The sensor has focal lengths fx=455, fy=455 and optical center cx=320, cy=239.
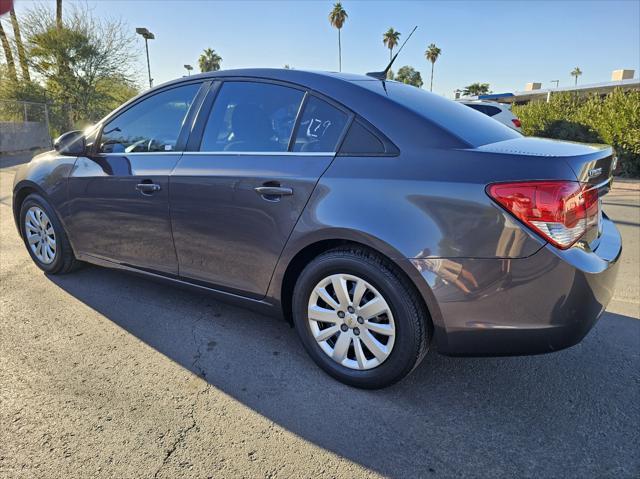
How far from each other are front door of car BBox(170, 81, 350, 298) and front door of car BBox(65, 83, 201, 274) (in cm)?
16

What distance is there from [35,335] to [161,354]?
0.93 m

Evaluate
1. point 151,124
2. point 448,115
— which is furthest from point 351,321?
point 151,124

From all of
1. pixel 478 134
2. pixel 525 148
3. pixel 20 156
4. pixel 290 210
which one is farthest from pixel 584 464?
pixel 20 156

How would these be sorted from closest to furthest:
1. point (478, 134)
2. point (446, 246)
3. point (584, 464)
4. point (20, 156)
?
point (584, 464) < point (446, 246) < point (478, 134) < point (20, 156)

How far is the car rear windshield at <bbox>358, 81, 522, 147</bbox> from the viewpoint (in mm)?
2332

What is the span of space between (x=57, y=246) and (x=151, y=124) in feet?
4.85

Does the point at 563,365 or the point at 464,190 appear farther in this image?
the point at 563,365

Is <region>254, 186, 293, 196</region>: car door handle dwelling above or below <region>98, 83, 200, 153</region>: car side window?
below

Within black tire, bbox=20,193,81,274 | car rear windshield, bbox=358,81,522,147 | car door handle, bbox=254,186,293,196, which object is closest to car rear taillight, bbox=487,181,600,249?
car rear windshield, bbox=358,81,522,147

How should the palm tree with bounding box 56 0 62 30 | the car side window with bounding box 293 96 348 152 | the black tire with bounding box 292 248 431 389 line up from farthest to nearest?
the palm tree with bounding box 56 0 62 30 → the car side window with bounding box 293 96 348 152 → the black tire with bounding box 292 248 431 389

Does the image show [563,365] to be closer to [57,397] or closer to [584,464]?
[584,464]

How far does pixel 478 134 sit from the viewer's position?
2.41 meters

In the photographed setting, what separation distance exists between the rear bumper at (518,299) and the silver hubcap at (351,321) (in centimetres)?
28

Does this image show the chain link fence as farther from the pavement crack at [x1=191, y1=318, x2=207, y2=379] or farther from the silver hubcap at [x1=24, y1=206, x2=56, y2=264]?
the pavement crack at [x1=191, y1=318, x2=207, y2=379]
